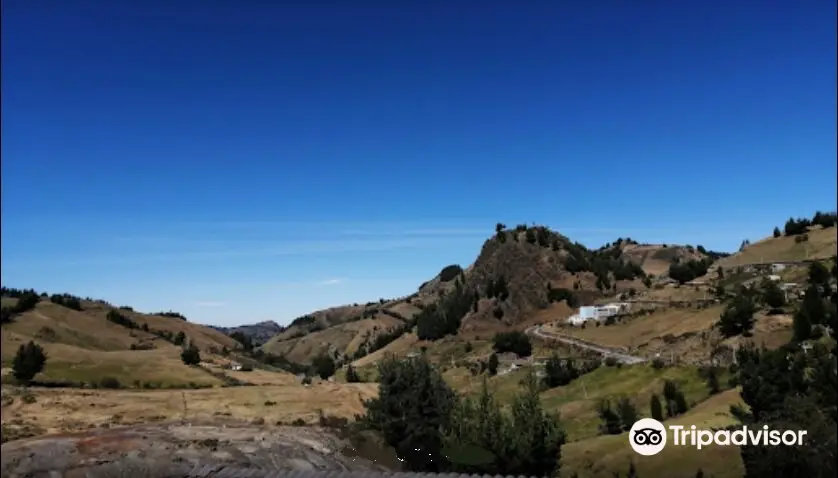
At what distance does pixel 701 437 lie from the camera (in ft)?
95.6

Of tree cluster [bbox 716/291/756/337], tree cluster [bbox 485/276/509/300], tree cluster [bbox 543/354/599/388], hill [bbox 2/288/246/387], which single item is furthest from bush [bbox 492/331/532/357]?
hill [bbox 2/288/246/387]

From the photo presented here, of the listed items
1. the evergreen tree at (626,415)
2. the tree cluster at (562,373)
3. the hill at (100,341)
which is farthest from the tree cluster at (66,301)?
the evergreen tree at (626,415)

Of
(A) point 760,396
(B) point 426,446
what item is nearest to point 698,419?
(A) point 760,396

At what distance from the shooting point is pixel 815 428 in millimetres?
18625

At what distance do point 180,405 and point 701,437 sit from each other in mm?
31727

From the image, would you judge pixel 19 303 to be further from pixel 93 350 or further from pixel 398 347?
pixel 398 347

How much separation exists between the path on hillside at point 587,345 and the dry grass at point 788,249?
3775 centimetres

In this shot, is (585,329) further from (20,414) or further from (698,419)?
(20,414)

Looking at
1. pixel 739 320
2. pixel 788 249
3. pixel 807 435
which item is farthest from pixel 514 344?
pixel 807 435

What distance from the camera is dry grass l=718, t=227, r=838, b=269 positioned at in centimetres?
9600

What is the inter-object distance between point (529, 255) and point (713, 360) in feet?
258

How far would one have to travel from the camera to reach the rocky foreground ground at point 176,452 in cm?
1455

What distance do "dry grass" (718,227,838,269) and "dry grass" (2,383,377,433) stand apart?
3117 inches

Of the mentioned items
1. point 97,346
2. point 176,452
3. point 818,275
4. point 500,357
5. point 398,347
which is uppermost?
point 97,346
